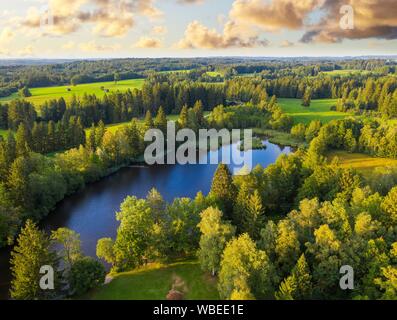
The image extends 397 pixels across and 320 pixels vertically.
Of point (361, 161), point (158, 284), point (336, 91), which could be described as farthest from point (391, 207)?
point (336, 91)

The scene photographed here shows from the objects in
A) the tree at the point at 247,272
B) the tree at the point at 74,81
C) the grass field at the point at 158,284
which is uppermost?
the tree at the point at 74,81


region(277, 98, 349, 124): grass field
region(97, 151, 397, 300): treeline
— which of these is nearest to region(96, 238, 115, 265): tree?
region(97, 151, 397, 300): treeline

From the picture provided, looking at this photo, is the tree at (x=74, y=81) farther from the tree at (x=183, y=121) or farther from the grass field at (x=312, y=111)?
the grass field at (x=312, y=111)

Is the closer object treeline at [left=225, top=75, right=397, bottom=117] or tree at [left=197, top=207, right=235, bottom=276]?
tree at [left=197, top=207, right=235, bottom=276]

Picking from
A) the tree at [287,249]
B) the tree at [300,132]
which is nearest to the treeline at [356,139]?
the tree at [300,132]

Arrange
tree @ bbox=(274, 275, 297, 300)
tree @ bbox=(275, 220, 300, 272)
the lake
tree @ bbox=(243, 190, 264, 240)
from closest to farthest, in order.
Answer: tree @ bbox=(274, 275, 297, 300) → tree @ bbox=(275, 220, 300, 272) → tree @ bbox=(243, 190, 264, 240) → the lake

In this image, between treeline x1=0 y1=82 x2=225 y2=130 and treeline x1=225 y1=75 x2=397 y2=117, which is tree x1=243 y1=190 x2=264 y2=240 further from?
treeline x1=225 y1=75 x2=397 y2=117
